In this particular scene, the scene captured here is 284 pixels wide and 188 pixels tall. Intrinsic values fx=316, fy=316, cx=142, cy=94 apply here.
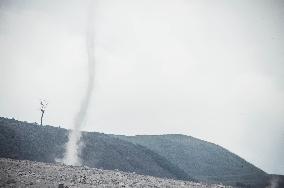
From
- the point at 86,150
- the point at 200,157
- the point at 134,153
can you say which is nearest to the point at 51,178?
the point at 86,150

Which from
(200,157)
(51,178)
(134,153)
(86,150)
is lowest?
(51,178)

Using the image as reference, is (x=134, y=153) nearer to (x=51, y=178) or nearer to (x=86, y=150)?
(x=86, y=150)

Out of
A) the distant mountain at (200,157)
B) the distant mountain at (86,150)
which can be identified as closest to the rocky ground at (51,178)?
the distant mountain at (86,150)

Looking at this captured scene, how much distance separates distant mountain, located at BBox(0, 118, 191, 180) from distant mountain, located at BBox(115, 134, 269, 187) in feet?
53.0

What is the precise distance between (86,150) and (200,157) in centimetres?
A: 4535

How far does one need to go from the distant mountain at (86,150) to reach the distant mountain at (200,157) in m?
16.2

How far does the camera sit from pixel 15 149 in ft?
144

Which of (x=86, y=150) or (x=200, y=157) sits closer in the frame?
(x=86, y=150)

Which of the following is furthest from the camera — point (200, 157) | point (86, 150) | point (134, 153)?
point (200, 157)

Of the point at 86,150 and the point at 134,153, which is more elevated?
the point at 134,153

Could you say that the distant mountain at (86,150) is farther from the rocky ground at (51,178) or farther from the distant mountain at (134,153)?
the rocky ground at (51,178)

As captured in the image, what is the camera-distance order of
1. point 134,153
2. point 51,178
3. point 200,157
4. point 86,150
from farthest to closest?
point 200,157, point 134,153, point 86,150, point 51,178

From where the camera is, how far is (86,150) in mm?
53656

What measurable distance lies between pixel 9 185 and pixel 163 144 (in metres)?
76.4
